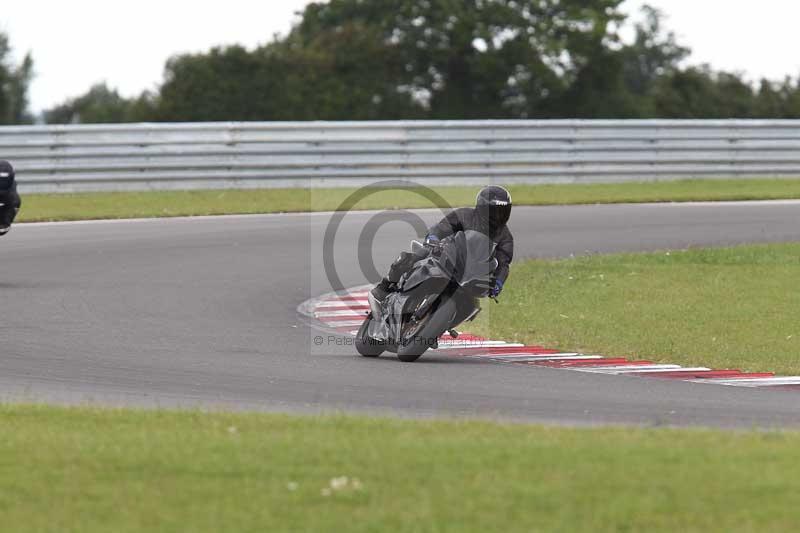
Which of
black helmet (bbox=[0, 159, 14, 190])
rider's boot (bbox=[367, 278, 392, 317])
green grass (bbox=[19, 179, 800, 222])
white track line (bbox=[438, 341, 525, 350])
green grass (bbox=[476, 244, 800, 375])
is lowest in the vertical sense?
white track line (bbox=[438, 341, 525, 350])

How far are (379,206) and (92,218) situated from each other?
4.84 m

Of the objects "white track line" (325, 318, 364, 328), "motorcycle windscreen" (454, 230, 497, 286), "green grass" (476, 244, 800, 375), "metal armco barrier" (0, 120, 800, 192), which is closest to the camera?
"motorcycle windscreen" (454, 230, 497, 286)

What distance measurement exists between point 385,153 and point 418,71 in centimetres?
3561

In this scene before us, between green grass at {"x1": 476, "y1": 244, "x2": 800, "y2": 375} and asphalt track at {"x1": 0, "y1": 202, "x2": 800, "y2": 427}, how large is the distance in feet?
4.21

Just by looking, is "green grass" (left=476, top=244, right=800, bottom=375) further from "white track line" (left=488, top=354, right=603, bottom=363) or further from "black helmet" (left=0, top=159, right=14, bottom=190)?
"black helmet" (left=0, top=159, right=14, bottom=190)

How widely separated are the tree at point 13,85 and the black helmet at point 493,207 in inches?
1903

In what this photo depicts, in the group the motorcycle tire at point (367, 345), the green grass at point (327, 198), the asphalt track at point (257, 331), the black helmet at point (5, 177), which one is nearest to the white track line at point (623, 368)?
the asphalt track at point (257, 331)

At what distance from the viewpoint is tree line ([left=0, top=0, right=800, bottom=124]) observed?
5762 cm

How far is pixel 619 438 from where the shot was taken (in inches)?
280

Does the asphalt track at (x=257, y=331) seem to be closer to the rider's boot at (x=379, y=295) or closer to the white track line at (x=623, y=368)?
the white track line at (x=623, y=368)

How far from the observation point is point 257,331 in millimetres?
12156

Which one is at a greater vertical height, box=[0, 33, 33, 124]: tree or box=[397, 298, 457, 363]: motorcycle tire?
box=[0, 33, 33, 124]: tree

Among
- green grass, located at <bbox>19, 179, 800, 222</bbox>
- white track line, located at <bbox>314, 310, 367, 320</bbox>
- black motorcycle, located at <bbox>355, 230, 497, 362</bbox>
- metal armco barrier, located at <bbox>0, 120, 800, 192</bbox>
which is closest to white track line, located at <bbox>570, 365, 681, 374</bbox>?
black motorcycle, located at <bbox>355, 230, 497, 362</bbox>

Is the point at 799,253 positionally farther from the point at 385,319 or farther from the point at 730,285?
the point at 385,319
